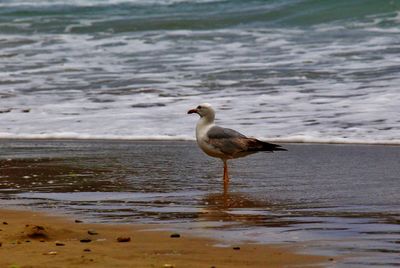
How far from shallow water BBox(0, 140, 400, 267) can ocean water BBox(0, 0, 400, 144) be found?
85 centimetres

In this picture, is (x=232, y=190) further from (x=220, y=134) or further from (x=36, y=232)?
(x=36, y=232)

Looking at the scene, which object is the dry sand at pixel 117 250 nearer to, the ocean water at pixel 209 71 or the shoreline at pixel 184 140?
the shoreline at pixel 184 140

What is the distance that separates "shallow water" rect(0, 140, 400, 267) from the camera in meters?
5.55

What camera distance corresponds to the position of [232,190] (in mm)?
7375

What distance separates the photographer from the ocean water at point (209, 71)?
10.8 metres

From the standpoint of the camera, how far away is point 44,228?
566 centimetres

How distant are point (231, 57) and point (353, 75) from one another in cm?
355

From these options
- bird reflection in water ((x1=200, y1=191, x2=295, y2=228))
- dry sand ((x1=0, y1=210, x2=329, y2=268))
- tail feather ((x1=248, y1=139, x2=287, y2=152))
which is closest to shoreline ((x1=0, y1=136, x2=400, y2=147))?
tail feather ((x1=248, y1=139, x2=287, y2=152))

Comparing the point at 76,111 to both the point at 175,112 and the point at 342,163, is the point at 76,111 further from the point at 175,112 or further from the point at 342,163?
the point at 342,163

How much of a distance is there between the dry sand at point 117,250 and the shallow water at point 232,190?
205mm

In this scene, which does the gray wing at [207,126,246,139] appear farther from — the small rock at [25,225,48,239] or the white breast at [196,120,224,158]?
the small rock at [25,225,48,239]

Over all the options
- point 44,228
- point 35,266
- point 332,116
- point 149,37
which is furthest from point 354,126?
point 149,37

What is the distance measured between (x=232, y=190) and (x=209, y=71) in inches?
300

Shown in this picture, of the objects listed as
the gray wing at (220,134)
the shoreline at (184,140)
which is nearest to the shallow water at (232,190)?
the shoreline at (184,140)
